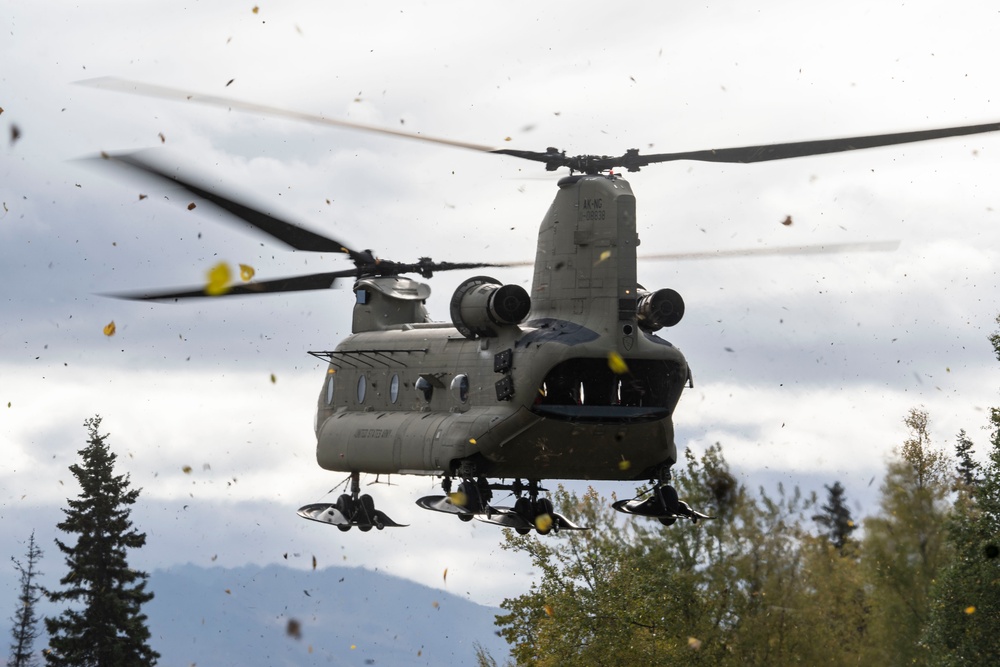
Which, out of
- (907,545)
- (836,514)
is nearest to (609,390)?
(907,545)

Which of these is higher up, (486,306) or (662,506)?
(486,306)

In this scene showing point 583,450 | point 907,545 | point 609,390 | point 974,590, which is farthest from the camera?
point 907,545

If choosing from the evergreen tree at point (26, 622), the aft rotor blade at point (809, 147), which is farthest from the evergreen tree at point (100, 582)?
the aft rotor blade at point (809, 147)

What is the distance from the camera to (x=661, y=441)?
25828 mm

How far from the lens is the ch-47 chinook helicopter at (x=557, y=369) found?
24.7 m

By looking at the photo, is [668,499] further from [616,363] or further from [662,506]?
[616,363]

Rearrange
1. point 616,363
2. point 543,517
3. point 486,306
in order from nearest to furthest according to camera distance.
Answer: point 616,363 → point 486,306 → point 543,517

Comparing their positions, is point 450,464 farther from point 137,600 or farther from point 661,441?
point 137,600

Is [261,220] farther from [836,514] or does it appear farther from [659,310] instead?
[836,514]

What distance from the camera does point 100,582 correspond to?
53656mm

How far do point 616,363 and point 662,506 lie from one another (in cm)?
360

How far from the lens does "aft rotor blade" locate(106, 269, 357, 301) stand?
89.3 feet

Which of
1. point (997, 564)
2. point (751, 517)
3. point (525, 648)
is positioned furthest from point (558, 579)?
point (997, 564)

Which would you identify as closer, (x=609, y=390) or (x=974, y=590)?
(x=609, y=390)
